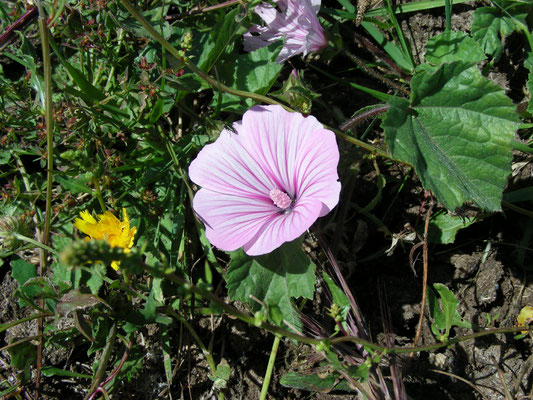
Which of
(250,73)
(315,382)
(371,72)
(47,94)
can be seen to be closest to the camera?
(47,94)

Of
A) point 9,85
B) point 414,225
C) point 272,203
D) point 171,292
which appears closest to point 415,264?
point 414,225

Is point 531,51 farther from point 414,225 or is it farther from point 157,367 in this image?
point 157,367

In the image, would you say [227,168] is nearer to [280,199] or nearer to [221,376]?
[280,199]

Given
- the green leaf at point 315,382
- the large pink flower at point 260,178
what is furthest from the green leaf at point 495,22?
the green leaf at point 315,382

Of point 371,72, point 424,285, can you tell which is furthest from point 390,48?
point 424,285

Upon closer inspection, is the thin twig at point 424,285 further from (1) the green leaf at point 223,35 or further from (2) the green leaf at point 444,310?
(1) the green leaf at point 223,35

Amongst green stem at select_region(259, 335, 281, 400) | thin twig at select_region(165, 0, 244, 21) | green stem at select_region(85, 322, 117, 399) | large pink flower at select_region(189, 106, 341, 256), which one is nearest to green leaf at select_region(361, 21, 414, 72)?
thin twig at select_region(165, 0, 244, 21)
